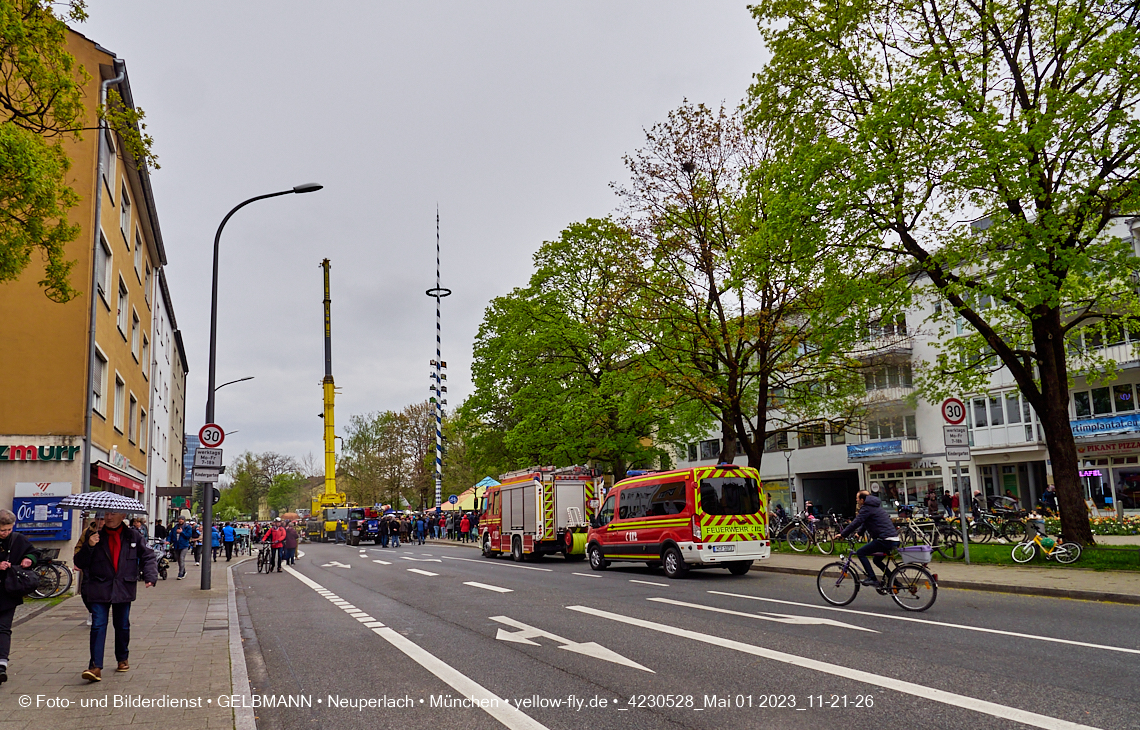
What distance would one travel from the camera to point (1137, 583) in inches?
509

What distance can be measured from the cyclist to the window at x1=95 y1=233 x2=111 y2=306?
Result: 775 inches

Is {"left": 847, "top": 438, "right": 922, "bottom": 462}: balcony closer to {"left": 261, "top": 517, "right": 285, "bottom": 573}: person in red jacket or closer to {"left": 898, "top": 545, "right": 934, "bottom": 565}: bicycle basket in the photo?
{"left": 261, "top": 517, "right": 285, "bottom": 573}: person in red jacket

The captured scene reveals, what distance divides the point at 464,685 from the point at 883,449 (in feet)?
138

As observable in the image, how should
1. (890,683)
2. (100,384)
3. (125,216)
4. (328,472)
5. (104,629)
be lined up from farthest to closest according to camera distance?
(328,472)
(125,216)
(100,384)
(104,629)
(890,683)

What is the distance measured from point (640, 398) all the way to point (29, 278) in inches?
643

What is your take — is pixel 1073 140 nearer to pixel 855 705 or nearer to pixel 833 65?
pixel 833 65

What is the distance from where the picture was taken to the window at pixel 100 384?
2308 centimetres

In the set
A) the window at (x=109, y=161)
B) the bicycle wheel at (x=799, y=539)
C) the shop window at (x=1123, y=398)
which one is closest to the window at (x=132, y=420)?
the window at (x=109, y=161)

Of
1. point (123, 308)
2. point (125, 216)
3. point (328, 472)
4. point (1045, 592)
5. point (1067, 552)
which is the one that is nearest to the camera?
point (1045, 592)

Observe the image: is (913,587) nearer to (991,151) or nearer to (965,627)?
(965,627)

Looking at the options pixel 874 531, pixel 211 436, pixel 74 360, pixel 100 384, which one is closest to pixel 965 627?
pixel 874 531

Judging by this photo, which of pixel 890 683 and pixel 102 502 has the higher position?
pixel 102 502

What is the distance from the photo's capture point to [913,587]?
11445 mm

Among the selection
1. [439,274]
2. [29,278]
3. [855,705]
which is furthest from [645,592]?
[439,274]
